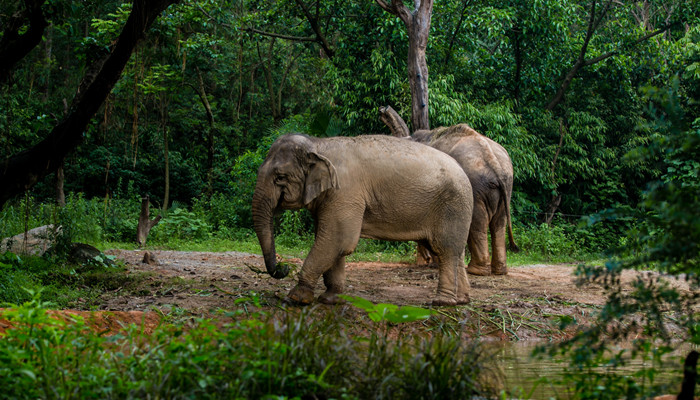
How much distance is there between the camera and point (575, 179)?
2080cm

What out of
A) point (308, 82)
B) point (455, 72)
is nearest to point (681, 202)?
point (455, 72)

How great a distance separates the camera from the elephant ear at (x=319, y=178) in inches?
262

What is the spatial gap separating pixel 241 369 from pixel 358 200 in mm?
3881

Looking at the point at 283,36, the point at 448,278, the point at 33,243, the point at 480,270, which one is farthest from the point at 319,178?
the point at 283,36

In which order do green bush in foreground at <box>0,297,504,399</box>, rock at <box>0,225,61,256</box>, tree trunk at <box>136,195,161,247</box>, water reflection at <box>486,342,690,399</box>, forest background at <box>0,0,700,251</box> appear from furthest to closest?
forest background at <box>0,0,700,251</box> → tree trunk at <box>136,195,161,247</box> → rock at <box>0,225,61,256</box> → water reflection at <box>486,342,690,399</box> → green bush in foreground at <box>0,297,504,399</box>

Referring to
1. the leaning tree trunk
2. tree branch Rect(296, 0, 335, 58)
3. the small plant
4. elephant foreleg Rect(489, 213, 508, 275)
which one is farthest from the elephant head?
tree branch Rect(296, 0, 335, 58)

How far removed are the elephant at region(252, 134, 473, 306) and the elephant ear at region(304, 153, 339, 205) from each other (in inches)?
0.4

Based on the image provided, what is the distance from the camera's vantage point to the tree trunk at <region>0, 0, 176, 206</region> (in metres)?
Answer: 7.30

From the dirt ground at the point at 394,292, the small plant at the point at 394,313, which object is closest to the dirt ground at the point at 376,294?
the dirt ground at the point at 394,292

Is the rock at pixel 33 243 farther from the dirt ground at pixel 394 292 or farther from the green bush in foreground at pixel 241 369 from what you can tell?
the green bush in foreground at pixel 241 369

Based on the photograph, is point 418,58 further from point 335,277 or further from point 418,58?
point 335,277

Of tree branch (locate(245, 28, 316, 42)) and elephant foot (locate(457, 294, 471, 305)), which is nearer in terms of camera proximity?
elephant foot (locate(457, 294, 471, 305))

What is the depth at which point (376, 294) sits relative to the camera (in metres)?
7.99

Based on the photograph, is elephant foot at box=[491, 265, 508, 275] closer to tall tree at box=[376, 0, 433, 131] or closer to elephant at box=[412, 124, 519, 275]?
elephant at box=[412, 124, 519, 275]
